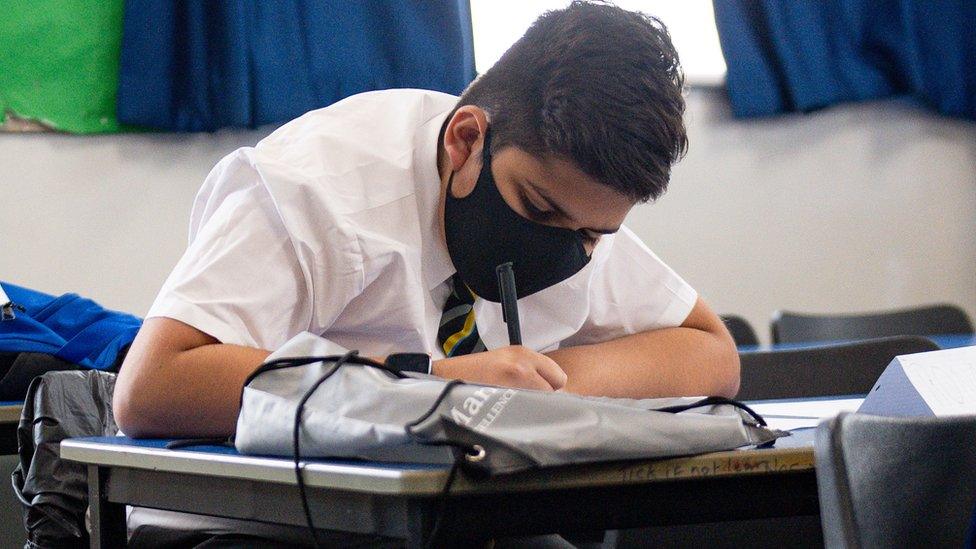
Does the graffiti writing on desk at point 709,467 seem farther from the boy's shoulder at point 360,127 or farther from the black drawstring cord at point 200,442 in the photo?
the boy's shoulder at point 360,127

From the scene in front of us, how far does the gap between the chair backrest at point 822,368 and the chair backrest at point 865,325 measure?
118 centimetres

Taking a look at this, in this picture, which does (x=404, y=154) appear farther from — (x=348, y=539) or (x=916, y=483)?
(x=916, y=483)

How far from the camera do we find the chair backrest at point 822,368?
1.97 m

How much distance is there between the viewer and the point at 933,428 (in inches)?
32.6

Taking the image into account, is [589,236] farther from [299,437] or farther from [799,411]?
[299,437]

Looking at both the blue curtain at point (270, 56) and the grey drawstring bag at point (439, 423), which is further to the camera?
the blue curtain at point (270, 56)

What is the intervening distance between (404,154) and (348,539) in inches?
21.5

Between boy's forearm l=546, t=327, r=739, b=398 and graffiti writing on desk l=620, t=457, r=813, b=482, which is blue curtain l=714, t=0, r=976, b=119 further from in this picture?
graffiti writing on desk l=620, t=457, r=813, b=482

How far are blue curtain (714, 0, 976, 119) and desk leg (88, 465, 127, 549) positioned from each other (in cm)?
309

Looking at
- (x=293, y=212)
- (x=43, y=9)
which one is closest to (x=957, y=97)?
(x=43, y=9)

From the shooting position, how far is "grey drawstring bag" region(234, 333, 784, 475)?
779 mm

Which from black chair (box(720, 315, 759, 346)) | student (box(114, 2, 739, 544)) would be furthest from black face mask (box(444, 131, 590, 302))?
black chair (box(720, 315, 759, 346))

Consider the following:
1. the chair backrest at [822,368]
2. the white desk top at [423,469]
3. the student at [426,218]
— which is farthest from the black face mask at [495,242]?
the chair backrest at [822,368]

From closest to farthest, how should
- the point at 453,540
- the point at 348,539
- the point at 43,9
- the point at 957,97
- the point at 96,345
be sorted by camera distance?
the point at 453,540 < the point at 348,539 < the point at 96,345 < the point at 43,9 < the point at 957,97
